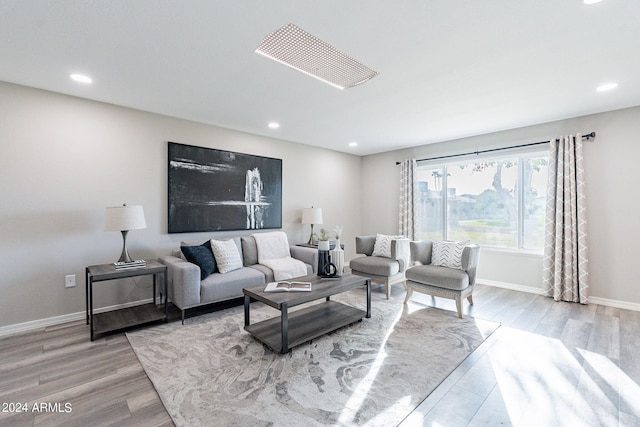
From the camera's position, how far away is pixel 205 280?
3207mm

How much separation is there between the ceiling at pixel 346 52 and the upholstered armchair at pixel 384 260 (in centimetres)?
186

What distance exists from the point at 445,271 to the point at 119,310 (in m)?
3.84

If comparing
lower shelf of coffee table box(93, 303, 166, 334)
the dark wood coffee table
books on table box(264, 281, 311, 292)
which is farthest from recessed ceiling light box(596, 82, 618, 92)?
lower shelf of coffee table box(93, 303, 166, 334)

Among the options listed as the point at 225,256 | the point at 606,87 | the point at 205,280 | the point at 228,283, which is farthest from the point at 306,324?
the point at 606,87

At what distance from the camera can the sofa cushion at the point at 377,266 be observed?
12.8 ft

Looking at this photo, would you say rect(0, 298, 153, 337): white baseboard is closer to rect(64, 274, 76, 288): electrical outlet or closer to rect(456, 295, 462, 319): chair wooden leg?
rect(64, 274, 76, 288): electrical outlet

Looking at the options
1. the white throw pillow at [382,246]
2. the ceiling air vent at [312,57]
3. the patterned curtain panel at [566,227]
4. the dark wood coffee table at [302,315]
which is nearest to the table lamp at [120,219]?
the dark wood coffee table at [302,315]

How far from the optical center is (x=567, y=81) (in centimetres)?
273

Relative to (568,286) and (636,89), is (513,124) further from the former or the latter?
(568,286)

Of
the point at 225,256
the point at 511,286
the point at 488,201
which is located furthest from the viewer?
the point at 488,201

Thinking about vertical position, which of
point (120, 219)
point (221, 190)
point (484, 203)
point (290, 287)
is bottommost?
point (290, 287)

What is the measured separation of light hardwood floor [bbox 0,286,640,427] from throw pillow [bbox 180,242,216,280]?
95cm

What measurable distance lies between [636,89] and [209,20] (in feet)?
13.6

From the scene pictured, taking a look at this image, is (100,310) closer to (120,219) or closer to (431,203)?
(120,219)
